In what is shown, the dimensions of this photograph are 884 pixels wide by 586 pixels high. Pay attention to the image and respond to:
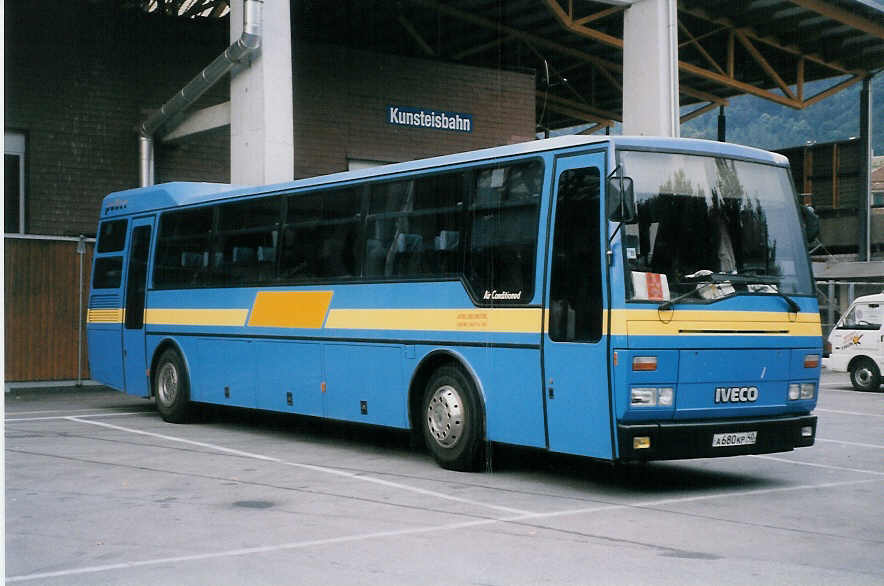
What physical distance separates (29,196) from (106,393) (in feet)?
13.5

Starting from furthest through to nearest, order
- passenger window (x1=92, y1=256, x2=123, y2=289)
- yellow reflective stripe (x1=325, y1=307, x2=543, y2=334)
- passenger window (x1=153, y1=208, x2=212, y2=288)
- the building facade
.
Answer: the building facade
passenger window (x1=92, y1=256, x2=123, y2=289)
passenger window (x1=153, y1=208, x2=212, y2=288)
yellow reflective stripe (x1=325, y1=307, x2=543, y2=334)

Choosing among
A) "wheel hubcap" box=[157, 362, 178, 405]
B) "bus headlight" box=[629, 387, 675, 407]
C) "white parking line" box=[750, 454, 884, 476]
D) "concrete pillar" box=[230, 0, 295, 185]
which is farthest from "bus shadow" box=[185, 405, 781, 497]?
"concrete pillar" box=[230, 0, 295, 185]

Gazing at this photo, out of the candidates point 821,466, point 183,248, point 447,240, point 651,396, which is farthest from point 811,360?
point 183,248

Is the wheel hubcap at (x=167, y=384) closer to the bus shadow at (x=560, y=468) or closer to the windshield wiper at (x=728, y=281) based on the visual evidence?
the bus shadow at (x=560, y=468)

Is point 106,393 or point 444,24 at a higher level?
point 444,24

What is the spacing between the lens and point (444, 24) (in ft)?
93.5

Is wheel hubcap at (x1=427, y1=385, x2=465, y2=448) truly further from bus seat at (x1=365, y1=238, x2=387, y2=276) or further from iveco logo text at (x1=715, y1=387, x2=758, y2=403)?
iveco logo text at (x1=715, y1=387, x2=758, y2=403)

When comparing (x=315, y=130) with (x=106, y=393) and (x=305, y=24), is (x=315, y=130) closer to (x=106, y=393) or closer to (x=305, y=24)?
(x=305, y=24)

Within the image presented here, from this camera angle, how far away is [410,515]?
8117 mm

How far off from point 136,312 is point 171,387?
1510mm

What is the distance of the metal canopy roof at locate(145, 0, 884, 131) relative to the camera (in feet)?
86.3

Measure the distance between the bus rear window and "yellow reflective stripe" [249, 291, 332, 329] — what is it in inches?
166

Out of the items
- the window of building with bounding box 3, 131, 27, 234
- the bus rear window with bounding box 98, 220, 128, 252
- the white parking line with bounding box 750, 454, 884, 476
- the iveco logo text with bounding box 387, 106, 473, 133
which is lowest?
the white parking line with bounding box 750, 454, 884, 476

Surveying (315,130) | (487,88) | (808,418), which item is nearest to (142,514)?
(808,418)
